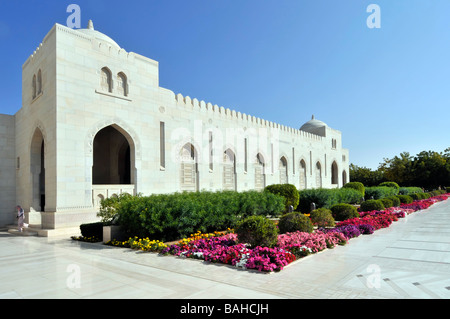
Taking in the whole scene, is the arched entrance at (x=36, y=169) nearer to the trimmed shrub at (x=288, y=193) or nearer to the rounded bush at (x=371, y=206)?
the trimmed shrub at (x=288, y=193)

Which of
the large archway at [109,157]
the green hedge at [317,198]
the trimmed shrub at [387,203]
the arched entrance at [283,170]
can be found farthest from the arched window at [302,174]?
the large archway at [109,157]

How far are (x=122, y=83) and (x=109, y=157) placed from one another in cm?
523

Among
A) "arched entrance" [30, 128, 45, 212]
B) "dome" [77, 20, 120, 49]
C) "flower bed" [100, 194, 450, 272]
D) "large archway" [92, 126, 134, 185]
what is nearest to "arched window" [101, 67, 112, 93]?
"dome" [77, 20, 120, 49]

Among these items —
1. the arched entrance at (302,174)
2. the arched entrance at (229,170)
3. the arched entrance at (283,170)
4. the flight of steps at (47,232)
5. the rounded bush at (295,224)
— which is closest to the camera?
the rounded bush at (295,224)

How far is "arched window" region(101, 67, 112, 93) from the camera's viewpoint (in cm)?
1373

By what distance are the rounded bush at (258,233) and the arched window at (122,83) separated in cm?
1011

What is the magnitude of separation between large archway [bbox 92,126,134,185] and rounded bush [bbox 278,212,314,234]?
36.9ft

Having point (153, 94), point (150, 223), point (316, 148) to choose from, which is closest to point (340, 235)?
point (150, 223)

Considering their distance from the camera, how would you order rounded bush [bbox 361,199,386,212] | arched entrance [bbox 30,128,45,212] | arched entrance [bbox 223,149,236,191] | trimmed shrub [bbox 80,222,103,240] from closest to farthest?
1. trimmed shrub [bbox 80,222,103,240]
2. arched entrance [bbox 30,128,45,212]
3. rounded bush [bbox 361,199,386,212]
4. arched entrance [bbox 223,149,236,191]

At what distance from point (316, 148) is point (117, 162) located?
21187 millimetres

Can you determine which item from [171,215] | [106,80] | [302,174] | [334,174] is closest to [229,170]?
[106,80]

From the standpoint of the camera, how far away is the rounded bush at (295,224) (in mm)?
8930

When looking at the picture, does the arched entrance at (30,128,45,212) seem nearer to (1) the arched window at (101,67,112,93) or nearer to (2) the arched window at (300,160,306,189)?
(1) the arched window at (101,67,112,93)

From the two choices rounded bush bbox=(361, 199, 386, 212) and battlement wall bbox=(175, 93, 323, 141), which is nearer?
rounded bush bbox=(361, 199, 386, 212)
